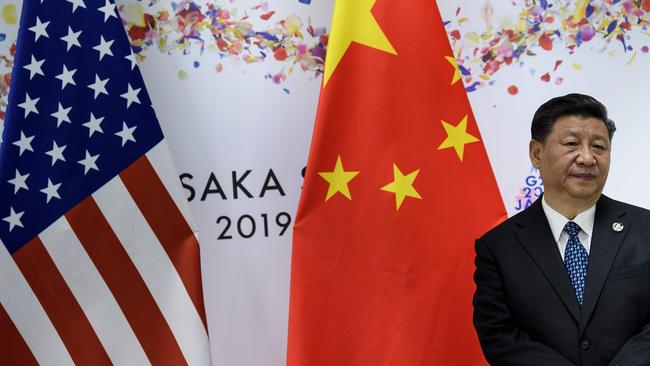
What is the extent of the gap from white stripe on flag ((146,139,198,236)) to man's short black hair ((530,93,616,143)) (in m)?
0.97

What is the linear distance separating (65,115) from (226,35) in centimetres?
64

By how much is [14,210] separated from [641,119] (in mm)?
1976

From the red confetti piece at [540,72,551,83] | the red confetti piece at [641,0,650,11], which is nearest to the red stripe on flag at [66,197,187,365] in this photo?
the red confetti piece at [540,72,551,83]

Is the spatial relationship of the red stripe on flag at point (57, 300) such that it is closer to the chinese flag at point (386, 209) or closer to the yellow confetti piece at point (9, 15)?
the chinese flag at point (386, 209)

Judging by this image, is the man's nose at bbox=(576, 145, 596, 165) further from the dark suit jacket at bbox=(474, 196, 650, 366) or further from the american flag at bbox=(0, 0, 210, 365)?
the american flag at bbox=(0, 0, 210, 365)

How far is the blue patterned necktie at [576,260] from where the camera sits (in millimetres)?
2021

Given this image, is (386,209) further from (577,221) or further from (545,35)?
(545,35)

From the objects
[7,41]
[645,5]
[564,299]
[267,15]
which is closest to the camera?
[564,299]

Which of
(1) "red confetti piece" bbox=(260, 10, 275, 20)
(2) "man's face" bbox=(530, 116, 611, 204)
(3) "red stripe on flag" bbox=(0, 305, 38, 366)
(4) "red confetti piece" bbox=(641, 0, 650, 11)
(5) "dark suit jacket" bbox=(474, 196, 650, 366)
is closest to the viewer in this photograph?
(5) "dark suit jacket" bbox=(474, 196, 650, 366)

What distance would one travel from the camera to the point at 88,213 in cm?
225

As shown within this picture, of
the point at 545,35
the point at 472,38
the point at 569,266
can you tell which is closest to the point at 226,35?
the point at 472,38

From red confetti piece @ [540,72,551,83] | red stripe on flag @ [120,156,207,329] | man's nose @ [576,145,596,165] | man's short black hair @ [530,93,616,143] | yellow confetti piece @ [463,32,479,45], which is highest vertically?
yellow confetti piece @ [463,32,479,45]

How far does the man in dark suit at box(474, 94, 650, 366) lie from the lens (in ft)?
6.43

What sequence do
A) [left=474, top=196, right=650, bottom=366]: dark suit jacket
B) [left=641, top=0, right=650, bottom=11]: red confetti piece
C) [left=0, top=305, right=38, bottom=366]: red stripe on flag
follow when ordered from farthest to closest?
[left=641, top=0, right=650, bottom=11]: red confetti piece
[left=0, top=305, right=38, bottom=366]: red stripe on flag
[left=474, top=196, right=650, bottom=366]: dark suit jacket
